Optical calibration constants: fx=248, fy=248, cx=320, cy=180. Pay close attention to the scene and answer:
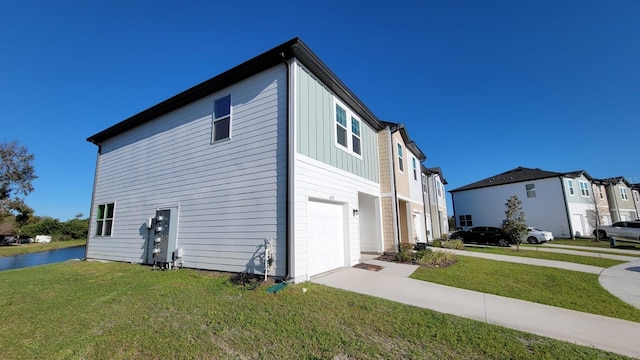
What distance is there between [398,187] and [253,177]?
8.30m

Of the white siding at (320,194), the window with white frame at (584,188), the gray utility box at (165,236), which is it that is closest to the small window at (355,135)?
the white siding at (320,194)

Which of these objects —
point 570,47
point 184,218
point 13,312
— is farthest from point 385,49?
point 13,312

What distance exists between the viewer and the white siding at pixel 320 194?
20.6 feet

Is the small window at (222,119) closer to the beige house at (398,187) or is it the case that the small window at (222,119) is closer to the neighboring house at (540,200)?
the beige house at (398,187)

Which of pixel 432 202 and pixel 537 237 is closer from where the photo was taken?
pixel 537 237

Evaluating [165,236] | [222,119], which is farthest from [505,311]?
[165,236]

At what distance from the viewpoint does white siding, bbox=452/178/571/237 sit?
920 inches

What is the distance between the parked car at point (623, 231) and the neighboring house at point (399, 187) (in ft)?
56.9

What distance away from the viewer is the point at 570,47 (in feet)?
38.9

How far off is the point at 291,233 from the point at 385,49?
1059 centimetres

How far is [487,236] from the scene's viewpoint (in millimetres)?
18016

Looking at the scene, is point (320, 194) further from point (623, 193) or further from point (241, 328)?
point (623, 193)

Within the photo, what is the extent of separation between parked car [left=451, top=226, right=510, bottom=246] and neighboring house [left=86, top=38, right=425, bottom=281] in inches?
421

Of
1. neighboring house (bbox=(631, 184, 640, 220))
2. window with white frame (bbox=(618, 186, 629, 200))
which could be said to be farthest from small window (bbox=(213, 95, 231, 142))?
neighboring house (bbox=(631, 184, 640, 220))
